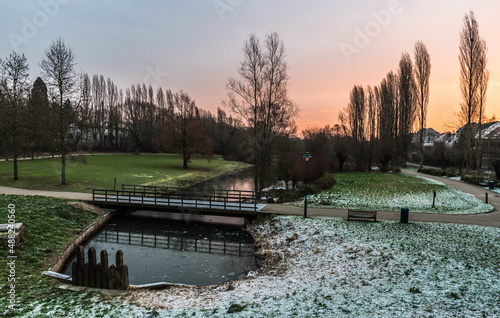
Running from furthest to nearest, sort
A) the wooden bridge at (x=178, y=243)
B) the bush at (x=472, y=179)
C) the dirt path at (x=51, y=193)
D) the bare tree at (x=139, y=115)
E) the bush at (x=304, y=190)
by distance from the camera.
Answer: the bare tree at (x=139, y=115) < the bush at (x=472, y=179) < the bush at (x=304, y=190) < the dirt path at (x=51, y=193) < the wooden bridge at (x=178, y=243)

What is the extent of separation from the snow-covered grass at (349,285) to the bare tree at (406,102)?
A: 128 ft

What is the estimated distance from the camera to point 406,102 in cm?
4888

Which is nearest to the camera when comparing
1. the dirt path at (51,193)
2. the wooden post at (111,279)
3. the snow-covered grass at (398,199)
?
the wooden post at (111,279)

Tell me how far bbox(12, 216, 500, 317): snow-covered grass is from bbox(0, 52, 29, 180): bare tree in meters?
29.1

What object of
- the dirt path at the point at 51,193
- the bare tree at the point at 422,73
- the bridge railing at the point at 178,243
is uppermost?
the bare tree at the point at 422,73

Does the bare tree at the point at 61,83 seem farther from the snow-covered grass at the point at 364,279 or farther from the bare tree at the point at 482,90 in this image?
the bare tree at the point at 482,90

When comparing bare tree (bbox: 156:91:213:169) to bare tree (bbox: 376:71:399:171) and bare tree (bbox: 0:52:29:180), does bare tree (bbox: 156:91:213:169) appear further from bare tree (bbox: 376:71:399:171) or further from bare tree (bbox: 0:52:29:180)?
bare tree (bbox: 376:71:399:171)

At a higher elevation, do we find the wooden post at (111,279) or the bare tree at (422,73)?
the bare tree at (422,73)

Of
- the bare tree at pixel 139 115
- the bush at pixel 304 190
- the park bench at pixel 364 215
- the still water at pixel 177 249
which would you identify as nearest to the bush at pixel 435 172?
the bush at pixel 304 190

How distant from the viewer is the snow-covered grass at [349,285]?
734 centimetres

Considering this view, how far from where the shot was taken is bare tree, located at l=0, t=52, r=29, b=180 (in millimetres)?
29172

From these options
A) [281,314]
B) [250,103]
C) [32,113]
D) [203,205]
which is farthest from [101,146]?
[281,314]

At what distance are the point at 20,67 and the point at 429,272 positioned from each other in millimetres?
39671

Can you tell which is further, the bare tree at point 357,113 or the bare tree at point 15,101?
the bare tree at point 357,113
